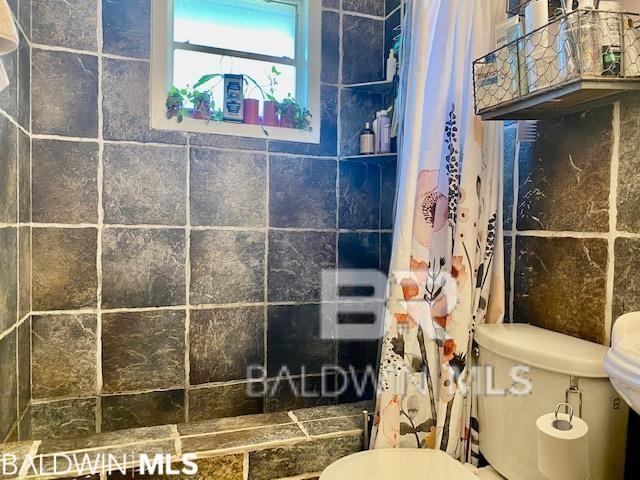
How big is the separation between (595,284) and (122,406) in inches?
69.2

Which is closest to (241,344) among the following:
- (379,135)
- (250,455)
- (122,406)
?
(122,406)

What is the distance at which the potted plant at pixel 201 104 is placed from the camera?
1844 mm

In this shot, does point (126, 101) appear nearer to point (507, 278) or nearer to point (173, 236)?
point (173, 236)

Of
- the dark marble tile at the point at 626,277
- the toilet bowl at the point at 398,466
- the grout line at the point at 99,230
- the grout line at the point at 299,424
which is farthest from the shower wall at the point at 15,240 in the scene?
the dark marble tile at the point at 626,277

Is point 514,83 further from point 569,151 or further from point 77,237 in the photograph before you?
point 77,237

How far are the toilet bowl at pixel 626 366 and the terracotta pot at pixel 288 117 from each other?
1482 mm

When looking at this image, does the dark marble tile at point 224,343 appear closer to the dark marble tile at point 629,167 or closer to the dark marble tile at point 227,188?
the dark marble tile at point 227,188

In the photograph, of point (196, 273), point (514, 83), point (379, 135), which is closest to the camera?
point (514, 83)

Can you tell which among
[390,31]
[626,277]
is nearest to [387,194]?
[390,31]

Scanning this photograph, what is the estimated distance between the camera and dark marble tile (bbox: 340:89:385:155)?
6.87 ft

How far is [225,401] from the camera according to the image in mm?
1917

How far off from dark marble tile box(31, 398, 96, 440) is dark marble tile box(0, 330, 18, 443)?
228 millimetres

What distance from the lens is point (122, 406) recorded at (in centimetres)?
178

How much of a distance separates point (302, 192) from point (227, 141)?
398 mm
